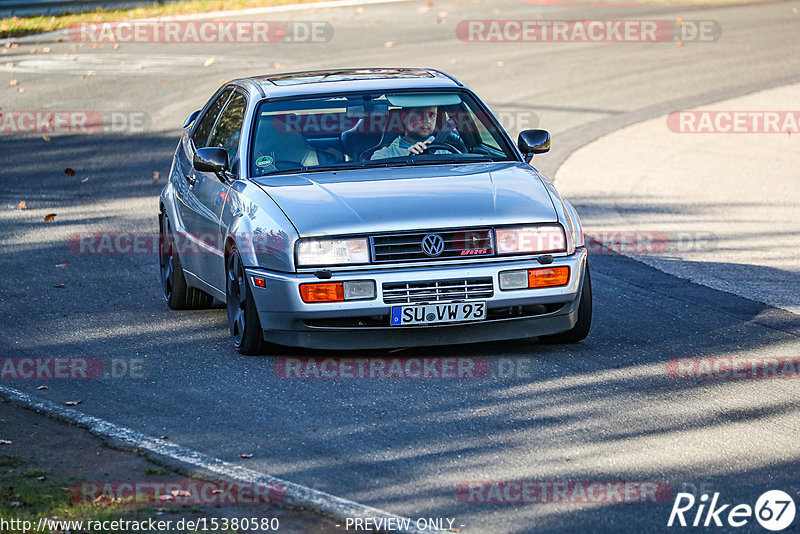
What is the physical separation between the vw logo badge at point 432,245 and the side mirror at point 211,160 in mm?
1688

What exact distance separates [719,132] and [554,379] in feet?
35.5

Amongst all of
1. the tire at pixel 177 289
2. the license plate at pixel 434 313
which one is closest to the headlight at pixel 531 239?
the license plate at pixel 434 313

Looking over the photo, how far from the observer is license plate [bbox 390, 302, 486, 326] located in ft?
23.4

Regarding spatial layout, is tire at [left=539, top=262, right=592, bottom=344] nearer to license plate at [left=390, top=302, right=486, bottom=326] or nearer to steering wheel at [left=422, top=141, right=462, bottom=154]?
license plate at [left=390, top=302, right=486, bottom=326]

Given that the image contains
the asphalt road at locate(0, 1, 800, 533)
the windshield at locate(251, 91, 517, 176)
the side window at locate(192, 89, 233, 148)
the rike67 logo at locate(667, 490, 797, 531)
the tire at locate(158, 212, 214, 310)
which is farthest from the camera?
the side window at locate(192, 89, 233, 148)

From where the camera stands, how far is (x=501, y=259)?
7.24m

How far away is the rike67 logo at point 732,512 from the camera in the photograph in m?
4.92

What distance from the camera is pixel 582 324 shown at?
7.75m

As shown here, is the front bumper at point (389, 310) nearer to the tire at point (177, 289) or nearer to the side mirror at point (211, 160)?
the side mirror at point (211, 160)

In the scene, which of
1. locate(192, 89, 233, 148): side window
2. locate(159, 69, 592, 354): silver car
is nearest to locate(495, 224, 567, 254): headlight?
locate(159, 69, 592, 354): silver car

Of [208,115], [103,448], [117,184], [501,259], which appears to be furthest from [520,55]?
[103,448]

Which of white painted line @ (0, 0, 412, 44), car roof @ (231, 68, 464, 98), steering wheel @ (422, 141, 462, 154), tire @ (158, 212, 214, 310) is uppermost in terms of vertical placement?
car roof @ (231, 68, 464, 98)

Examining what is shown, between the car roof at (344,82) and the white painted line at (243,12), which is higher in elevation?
A: the car roof at (344,82)

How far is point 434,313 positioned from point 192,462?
190 cm
